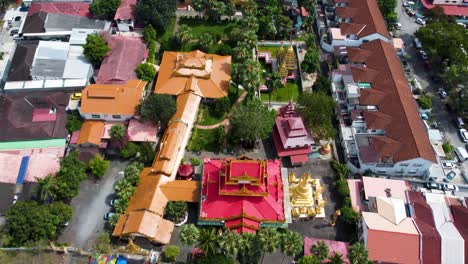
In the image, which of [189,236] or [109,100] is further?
[109,100]

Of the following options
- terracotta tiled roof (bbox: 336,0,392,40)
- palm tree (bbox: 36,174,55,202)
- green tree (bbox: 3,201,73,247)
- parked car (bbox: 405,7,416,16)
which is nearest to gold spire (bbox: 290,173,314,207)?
green tree (bbox: 3,201,73,247)

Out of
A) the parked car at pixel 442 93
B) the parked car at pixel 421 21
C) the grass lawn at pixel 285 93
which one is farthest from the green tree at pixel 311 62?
the parked car at pixel 421 21

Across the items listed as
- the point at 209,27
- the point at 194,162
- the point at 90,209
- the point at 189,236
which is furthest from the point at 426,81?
the point at 90,209

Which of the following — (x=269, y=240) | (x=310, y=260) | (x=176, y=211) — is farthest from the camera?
(x=176, y=211)

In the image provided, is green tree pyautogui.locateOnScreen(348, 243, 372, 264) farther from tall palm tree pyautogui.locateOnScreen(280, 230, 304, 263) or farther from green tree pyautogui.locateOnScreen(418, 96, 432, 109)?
green tree pyautogui.locateOnScreen(418, 96, 432, 109)

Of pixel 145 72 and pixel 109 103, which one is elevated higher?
pixel 145 72

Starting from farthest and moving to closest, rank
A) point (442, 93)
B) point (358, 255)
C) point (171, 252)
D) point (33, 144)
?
point (442, 93), point (33, 144), point (171, 252), point (358, 255)

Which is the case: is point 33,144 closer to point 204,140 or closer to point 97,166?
point 97,166
